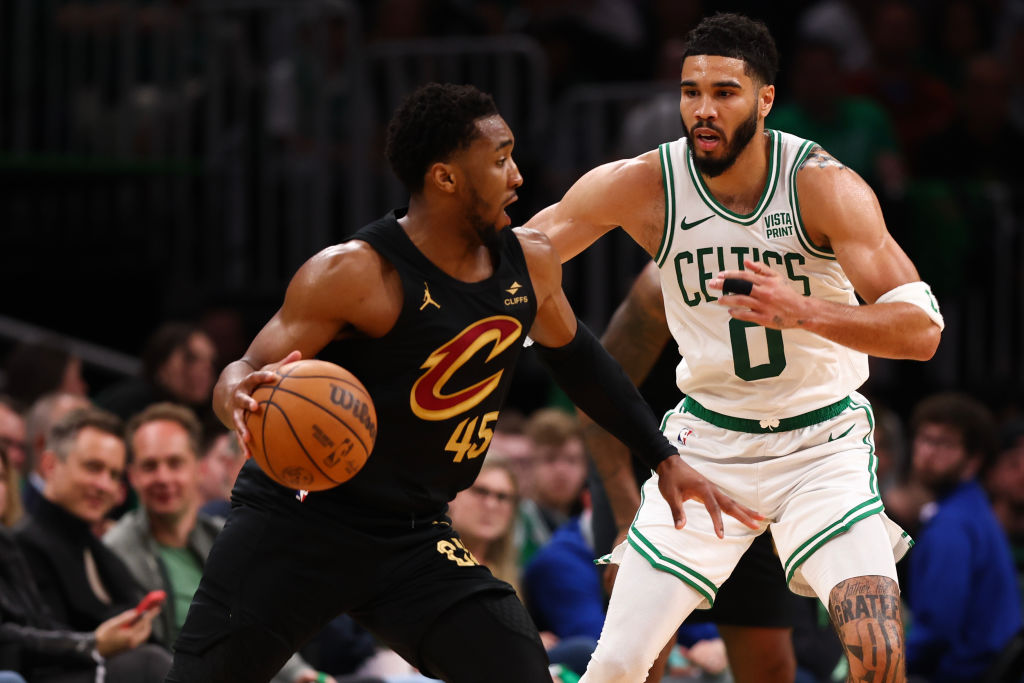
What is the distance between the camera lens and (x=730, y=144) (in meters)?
4.86

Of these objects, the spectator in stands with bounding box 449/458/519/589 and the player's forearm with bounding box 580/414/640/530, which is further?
the spectator in stands with bounding box 449/458/519/589

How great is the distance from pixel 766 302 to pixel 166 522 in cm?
373

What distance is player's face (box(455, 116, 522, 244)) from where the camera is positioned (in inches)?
173

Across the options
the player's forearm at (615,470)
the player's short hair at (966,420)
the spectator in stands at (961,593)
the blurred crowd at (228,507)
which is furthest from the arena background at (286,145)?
the player's forearm at (615,470)

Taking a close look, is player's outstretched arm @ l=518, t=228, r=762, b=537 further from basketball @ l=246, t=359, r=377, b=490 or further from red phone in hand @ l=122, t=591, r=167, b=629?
red phone in hand @ l=122, t=591, r=167, b=629

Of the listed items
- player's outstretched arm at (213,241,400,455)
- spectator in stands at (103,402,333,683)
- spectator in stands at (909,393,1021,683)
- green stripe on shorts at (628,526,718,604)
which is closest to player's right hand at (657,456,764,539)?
green stripe on shorts at (628,526,718,604)

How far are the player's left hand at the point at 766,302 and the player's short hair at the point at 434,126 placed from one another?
855 millimetres

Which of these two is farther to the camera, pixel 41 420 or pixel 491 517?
pixel 41 420

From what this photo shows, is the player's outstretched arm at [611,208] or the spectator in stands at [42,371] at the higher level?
the player's outstretched arm at [611,208]

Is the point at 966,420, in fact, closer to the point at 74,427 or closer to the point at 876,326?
the point at 876,326

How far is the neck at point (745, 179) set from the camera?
16.2ft

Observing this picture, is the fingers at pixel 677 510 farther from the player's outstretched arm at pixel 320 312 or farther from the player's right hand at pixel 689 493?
the player's outstretched arm at pixel 320 312

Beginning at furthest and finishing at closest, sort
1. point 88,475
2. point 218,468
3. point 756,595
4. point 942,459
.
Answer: point 942,459
point 218,468
point 88,475
point 756,595

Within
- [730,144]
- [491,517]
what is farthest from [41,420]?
[730,144]
